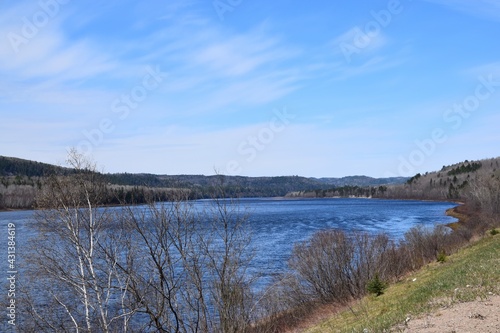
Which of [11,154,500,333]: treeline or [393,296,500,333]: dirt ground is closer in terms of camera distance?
[393,296,500,333]: dirt ground

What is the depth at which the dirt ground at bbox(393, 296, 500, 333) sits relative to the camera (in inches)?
387

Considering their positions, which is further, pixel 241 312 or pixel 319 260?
pixel 319 260

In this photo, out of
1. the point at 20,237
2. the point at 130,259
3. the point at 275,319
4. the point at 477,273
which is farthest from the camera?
the point at 20,237

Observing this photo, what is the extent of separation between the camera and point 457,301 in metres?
12.2

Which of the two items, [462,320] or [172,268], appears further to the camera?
[172,268]

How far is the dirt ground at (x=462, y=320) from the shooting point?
32.3 feet

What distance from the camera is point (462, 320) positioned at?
34.2 feet

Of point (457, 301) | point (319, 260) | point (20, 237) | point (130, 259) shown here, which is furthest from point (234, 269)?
point (20, 237)

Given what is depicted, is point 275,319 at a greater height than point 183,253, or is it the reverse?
point 183,253

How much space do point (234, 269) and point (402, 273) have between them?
72.2 ft

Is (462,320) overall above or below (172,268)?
below

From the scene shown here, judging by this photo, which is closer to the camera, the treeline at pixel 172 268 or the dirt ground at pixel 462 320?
the dirt ground at pixel 462 320

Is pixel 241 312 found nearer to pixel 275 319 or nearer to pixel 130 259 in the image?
pixel 130 259

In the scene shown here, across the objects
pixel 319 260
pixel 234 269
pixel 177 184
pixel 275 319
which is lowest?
pixel 275 319
